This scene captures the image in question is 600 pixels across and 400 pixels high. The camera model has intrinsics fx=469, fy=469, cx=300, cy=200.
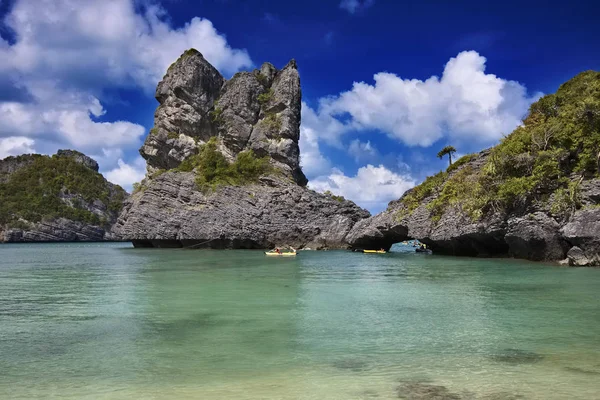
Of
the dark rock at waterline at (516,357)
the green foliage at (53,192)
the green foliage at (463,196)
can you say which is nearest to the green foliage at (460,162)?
the green foliage at (463,196)

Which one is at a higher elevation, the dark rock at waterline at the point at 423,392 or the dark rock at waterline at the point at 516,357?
the dark rock at waterline at the point at 516,357

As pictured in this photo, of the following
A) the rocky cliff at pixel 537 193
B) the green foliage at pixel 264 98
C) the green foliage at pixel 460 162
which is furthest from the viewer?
the green foliage at pixel 264 98

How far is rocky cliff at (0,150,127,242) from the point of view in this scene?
418 ft

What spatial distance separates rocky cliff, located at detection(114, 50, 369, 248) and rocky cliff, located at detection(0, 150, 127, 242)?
221ft

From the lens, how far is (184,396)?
6.97m

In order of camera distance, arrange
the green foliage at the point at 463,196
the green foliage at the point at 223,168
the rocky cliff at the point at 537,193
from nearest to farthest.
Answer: the rocky cliff at the point at 537,193 < the green foliage at the point at 463,196 < the green foliage at the point at 223,168

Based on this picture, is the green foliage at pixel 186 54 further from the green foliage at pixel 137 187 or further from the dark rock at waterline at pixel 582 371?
the dark rock at waterline at pixel 582 371

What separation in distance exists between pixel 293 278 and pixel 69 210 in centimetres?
13169

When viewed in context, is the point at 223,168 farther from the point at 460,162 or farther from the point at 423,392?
the point at 423,392

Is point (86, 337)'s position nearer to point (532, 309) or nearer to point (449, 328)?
point (449, 328)

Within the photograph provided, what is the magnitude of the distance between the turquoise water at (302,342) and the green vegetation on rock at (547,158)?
12933 mm

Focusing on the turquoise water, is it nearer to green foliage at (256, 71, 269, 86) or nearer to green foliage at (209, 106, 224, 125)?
green foliage at (209, 106, 224, 125)

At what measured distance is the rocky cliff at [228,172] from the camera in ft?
199

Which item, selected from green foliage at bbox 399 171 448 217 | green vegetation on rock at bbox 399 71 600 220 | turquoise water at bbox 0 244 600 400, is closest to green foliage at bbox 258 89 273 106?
green foliage at bbox 399 171 448 217
